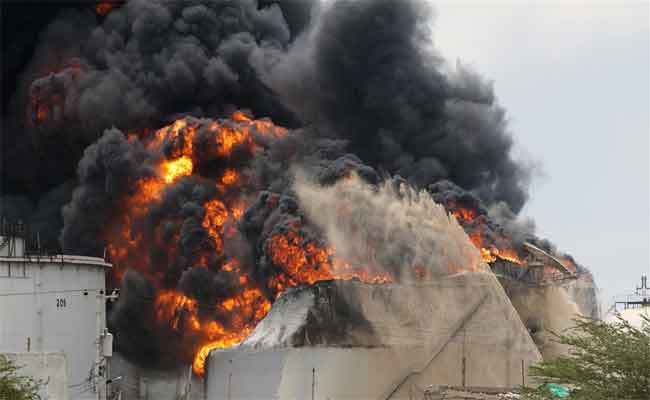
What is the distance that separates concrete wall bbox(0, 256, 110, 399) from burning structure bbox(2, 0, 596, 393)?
351 cm

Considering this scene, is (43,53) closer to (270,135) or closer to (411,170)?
(270,135)

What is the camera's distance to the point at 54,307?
2427 inches

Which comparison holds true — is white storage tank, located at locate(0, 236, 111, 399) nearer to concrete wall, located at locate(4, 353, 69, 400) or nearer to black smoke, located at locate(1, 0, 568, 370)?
black smoke, located at locate(1, 0, 568, 370)

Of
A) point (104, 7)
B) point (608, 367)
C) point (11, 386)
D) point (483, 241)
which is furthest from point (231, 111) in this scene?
point (608, 367)

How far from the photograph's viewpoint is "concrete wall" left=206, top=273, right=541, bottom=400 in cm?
5200

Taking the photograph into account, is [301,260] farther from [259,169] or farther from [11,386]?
[11,386]

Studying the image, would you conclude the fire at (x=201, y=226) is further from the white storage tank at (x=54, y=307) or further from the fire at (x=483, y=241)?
the fire at (x=483, y=241)

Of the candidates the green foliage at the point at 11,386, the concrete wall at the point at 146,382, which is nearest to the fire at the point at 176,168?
the concrete wall at the point at 146,382

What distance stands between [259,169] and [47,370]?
26.2 metres

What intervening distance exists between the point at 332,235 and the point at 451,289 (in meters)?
8.53

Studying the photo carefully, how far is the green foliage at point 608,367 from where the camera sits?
1270 inches

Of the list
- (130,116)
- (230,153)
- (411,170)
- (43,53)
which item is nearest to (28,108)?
(43,53)

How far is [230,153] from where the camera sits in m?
68.6

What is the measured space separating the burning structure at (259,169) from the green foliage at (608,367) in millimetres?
19191
